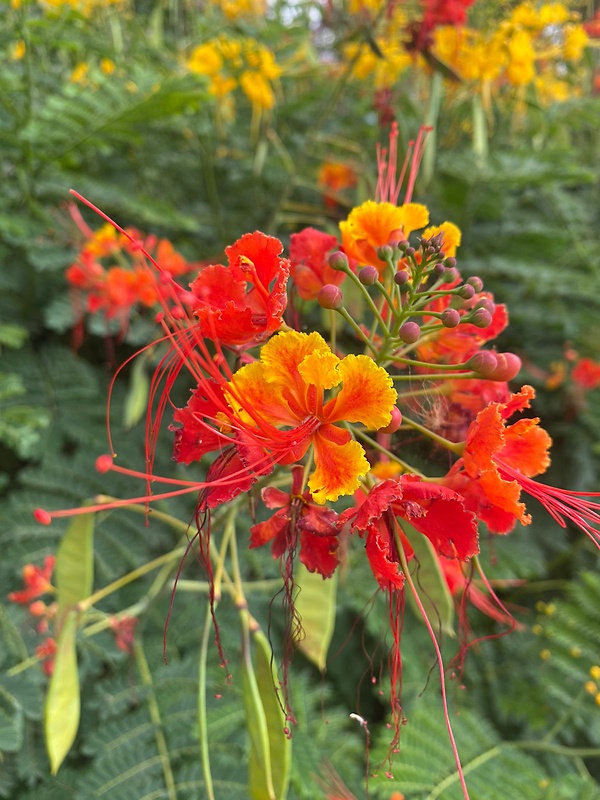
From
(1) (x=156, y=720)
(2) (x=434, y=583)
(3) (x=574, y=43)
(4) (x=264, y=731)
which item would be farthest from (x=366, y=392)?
(3) (x=574, y=43)

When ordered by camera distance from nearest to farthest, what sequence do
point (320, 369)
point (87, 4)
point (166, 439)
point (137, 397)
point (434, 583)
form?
1. point (320, 369)
2. point (434, 583)
3. point (137, 397)
4. point (166, 439)
5. point (87, 4)

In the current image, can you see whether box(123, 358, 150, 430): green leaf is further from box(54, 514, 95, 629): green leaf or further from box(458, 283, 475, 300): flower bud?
box(458, 283, 475, 300): flower bud

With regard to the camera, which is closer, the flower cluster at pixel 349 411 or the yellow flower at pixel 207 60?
the flower cluster at pixel 349 411

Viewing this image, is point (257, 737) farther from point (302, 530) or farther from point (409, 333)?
point (409, 333)

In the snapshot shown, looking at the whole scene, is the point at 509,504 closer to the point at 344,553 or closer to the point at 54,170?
the point at 344,553

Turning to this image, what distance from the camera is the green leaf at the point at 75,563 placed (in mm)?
1205

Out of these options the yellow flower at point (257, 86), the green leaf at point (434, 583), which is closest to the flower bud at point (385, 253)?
the green leaf at point (434, 583)

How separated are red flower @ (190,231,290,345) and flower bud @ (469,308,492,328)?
0.27m

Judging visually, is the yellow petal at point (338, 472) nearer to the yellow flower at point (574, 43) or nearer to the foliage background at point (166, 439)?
the foliage background at point (166, 439)

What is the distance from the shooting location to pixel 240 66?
239 cm

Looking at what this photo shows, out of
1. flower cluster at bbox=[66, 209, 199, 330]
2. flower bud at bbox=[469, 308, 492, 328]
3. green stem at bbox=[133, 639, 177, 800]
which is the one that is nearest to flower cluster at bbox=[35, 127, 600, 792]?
flower bud at bbox=[469, 308, 492, 328]

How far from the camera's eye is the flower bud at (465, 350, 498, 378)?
80 centimetres

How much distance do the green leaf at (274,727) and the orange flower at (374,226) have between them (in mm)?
660

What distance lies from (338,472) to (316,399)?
0.11 metres
